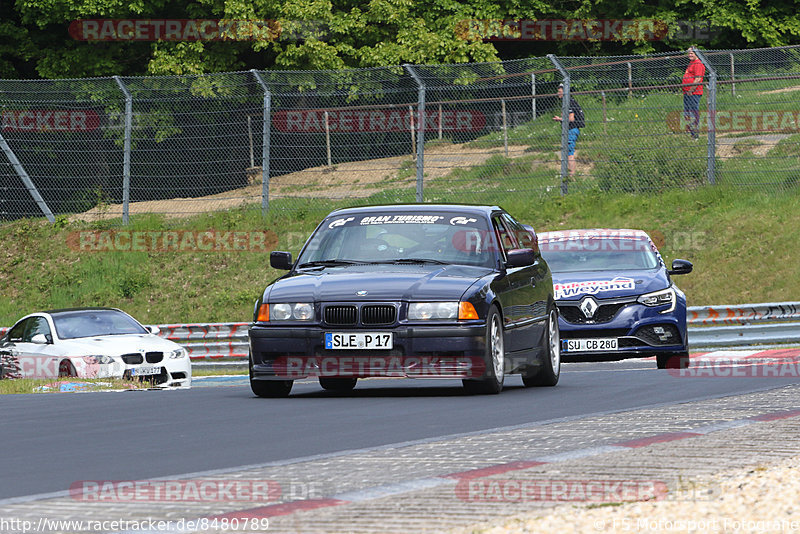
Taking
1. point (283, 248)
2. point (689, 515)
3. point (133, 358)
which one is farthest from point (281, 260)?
point (283, 248)

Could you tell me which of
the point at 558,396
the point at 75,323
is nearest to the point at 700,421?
the point at 558,396

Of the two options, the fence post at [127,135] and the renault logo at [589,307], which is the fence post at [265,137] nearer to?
the fence post at [127,135]

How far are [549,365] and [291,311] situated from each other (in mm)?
2816

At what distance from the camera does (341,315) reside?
11195mm

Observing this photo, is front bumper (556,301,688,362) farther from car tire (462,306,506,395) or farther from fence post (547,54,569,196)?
fence post (547,54,569,196)

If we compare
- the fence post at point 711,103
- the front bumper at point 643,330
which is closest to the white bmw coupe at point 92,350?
the front bumper at point 643,330

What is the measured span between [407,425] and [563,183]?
19.4 m

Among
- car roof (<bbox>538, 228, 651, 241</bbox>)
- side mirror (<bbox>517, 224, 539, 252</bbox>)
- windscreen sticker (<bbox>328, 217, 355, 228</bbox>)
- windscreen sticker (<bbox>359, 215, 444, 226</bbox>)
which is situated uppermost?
windscreen sticker (<bbox>359, 215, 444, 226</bbox>)

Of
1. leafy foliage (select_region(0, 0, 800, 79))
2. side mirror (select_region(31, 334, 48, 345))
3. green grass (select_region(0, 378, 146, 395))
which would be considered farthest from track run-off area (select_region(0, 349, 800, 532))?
leafy foliage (select_region(0, 0, 800, 79))

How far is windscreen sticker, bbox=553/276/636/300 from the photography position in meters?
16.2

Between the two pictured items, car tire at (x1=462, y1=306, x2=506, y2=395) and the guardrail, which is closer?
car tire at (x1=462, y1=306, x2=506, y2=395)

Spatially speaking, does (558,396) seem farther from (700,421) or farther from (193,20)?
(193,20)

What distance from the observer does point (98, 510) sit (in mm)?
5898

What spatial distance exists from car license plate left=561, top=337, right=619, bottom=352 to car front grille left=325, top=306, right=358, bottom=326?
5.52 m
